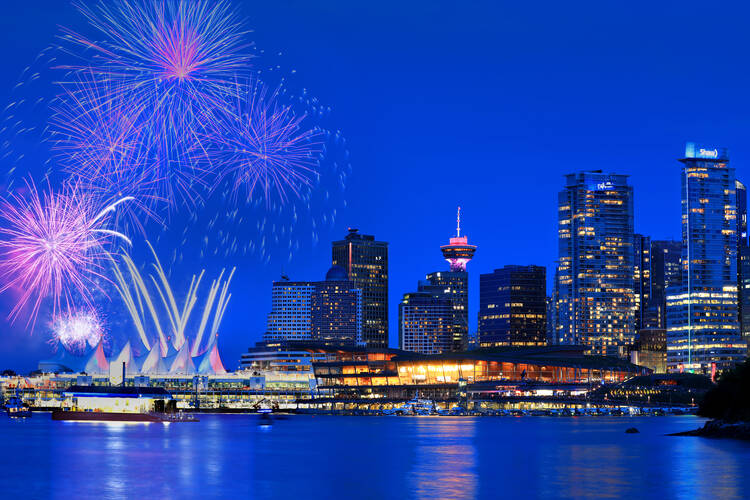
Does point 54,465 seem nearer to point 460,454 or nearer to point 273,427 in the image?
point 460,454

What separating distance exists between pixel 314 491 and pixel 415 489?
7358 mm

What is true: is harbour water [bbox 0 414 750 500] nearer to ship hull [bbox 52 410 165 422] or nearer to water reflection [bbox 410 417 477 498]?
water reflection [bbox 410 417 477 498]

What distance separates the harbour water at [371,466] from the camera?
79438 mm

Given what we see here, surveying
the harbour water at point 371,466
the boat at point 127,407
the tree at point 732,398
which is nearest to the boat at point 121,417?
the boat at point 127,407

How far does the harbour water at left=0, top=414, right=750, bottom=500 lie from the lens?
261 feet

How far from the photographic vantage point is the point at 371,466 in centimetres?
9925

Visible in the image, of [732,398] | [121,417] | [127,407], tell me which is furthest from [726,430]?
[127,407]

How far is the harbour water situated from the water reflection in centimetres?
11

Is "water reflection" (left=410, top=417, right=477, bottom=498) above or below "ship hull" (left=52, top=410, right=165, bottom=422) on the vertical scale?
above

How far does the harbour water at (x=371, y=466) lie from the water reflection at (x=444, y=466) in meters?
0.11

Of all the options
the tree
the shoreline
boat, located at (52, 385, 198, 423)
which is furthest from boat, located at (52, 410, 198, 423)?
the shoreline

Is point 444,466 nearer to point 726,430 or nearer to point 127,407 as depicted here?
point 726,430

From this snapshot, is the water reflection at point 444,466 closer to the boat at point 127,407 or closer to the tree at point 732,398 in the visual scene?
the tree at point 732,398

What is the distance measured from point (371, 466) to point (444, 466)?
6.60 metres
